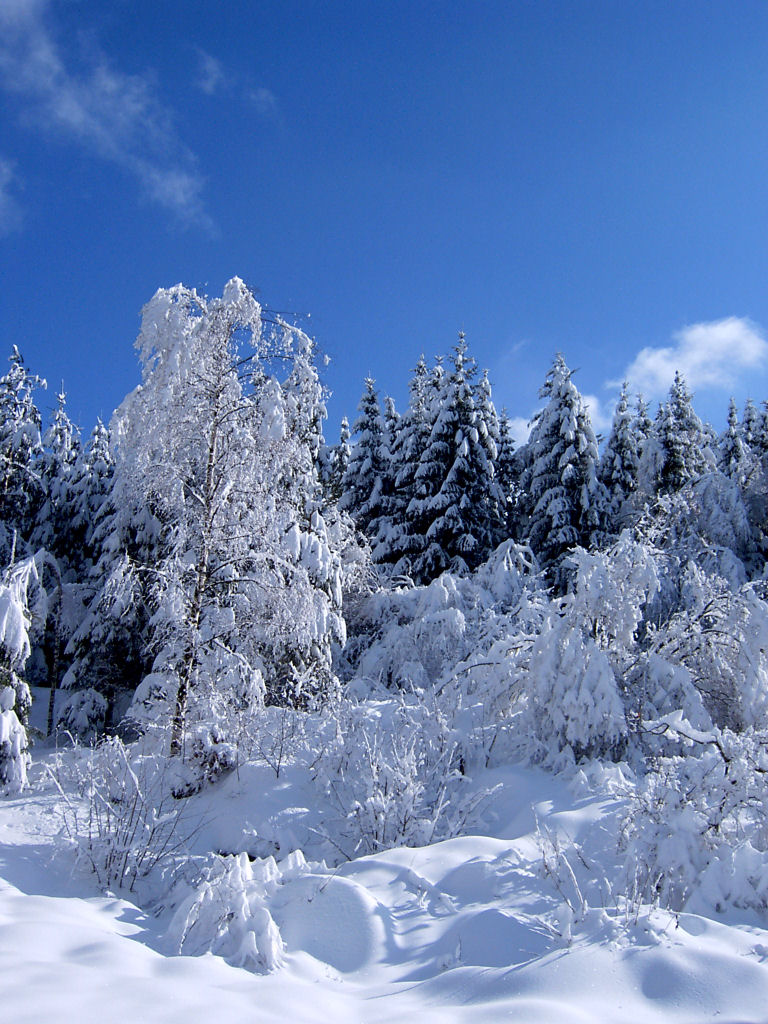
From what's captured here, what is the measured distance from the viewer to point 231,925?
420cm

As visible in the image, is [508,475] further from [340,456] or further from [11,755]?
[11,755]

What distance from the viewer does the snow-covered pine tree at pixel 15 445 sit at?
58.4 ft

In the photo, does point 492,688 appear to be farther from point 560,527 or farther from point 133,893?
point 560,527

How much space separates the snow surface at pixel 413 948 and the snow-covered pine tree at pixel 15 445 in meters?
13.8

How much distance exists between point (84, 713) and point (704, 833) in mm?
14576

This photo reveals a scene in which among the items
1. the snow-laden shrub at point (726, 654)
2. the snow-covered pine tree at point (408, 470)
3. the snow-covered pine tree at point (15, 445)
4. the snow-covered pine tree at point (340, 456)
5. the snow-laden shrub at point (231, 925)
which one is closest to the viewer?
the snow-laden shrub at point (231, 925)

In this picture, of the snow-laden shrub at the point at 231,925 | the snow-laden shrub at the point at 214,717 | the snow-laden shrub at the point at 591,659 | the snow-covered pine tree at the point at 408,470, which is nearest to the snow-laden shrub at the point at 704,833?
the snow-laden shrub at the point at 591,659

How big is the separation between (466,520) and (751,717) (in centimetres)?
1279

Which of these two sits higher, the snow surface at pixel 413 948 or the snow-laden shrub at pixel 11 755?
the snow-laden shrub at pixel 11 755

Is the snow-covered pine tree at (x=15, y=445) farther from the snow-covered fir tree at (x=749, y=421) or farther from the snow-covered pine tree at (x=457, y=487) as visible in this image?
the snow-covered fir tree at (x=749, y=421)

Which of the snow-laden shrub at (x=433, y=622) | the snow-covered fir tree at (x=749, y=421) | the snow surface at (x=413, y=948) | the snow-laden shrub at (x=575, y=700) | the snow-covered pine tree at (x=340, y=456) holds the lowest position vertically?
the snow surface at (x=413, y=948)

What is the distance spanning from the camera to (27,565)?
9.34 metres

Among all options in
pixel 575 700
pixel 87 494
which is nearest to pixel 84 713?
pixel 87 494

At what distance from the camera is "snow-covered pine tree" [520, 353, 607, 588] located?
2048cm
